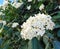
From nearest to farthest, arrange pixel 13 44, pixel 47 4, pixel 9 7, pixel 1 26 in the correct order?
pixel 13 44 < pixel 1 26 < pixel 47 4 < pixel 9 7

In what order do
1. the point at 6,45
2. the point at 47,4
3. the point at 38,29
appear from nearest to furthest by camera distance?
the point at 38,29 < the point at 6,45 < the point at 47,4

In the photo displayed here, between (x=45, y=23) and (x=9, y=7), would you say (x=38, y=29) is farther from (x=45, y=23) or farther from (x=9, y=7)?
(x=9, y=7)

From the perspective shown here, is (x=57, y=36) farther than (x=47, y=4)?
No

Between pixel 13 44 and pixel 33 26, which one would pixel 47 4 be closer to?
pixel 13 44

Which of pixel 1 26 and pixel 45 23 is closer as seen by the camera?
pixel 45 23

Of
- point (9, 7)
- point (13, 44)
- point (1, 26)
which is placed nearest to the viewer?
point (13, 44)

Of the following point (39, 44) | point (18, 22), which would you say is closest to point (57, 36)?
point (39, 44)

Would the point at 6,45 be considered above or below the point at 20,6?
below

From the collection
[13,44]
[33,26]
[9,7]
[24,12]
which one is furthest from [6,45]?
[9,7]

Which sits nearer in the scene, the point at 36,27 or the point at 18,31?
the point at 36,27
